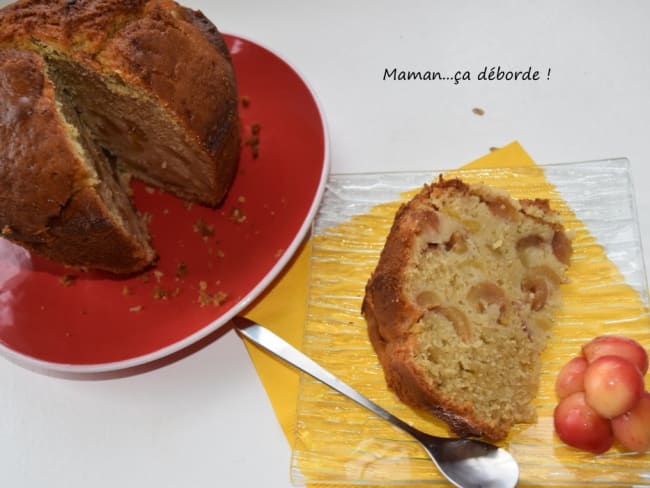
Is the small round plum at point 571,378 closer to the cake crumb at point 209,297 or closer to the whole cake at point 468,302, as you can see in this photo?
the whole cake at point 468,302

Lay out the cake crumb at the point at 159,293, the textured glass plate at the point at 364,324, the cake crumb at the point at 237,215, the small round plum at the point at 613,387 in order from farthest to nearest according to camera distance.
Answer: the cake crumb at the point at 237,215 → the cake crumb at the point at 159,293 → the textured glass plate at the point at 364,324 → the small round plum at the point at 613,387

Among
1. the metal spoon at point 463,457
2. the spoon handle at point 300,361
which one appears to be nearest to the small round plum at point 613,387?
the metal spoon at point 463,457

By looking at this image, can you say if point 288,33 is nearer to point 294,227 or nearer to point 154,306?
point 294,227

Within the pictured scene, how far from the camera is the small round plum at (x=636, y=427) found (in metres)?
1.68

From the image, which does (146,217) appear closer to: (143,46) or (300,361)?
(143,46)

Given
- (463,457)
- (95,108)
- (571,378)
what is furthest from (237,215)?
(571,378)

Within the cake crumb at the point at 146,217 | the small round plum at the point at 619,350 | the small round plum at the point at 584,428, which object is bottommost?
the small round plum at the point at 584,428

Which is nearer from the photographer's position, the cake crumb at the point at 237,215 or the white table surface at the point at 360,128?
the white table surface at the point at 360,128

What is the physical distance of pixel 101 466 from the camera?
1.97m

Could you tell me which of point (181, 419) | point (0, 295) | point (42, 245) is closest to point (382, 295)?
point (181, 419)

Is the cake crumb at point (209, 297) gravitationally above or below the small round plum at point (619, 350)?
above

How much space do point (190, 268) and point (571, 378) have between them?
123 centimetres

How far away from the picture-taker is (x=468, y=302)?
6.15 feet

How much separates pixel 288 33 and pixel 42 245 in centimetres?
141
